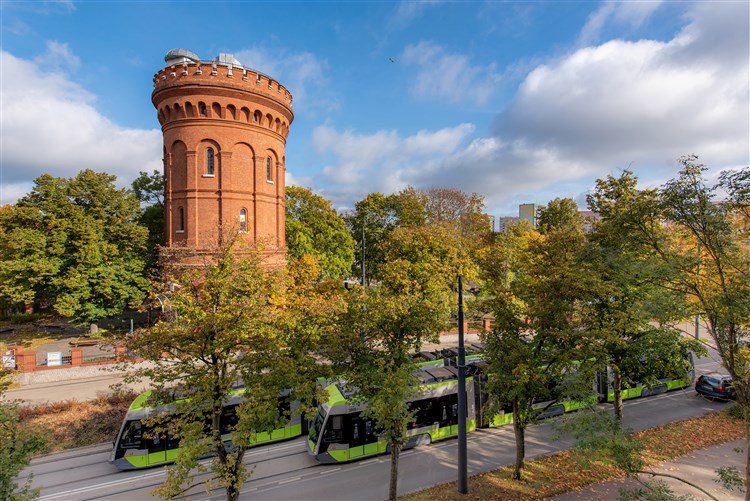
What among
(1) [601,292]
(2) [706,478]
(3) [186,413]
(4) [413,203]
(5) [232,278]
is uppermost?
(4) [413,203]

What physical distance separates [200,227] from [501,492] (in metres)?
22.5

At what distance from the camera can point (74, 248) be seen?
25141mm

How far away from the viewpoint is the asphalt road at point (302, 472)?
Result: 11609mm

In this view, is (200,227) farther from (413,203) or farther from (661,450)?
(661,450)

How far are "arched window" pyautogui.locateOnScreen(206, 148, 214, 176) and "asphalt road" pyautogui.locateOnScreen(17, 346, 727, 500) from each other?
16780 mm

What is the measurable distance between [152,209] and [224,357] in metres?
29.2

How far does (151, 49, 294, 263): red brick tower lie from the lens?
23.6 metres

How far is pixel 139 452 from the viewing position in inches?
495

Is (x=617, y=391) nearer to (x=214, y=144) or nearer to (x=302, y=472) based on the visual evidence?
(x=302, y=472)

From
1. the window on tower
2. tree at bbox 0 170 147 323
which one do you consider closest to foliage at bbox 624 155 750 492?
the window on tower

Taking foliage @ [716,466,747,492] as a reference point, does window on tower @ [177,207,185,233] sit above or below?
above

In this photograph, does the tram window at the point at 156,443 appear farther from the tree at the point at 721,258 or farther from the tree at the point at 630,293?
the tree at the point at 721,258

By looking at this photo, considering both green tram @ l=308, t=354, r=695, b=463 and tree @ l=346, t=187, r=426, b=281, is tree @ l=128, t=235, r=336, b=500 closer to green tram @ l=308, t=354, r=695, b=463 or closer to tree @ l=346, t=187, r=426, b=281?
green tram @ l=308, t=354, r=695, b=463

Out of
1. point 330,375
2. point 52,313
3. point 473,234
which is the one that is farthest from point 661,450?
point 52,313
